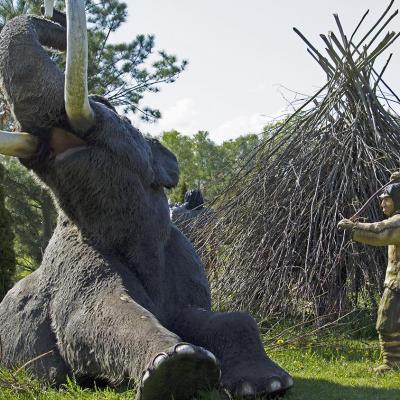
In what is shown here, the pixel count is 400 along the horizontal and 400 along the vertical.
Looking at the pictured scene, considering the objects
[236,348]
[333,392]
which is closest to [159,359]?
[236,348]

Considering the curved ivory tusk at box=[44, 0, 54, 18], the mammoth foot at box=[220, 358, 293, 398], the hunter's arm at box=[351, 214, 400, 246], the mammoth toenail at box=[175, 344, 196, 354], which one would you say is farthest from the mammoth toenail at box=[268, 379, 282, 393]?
the curved ivory tusk at box=[44, 0, 54, 18]

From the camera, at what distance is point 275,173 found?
7.32m

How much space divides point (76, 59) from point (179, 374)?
4.75 feet

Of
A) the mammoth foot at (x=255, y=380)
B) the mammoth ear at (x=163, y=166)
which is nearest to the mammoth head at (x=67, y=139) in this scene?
the mammoth ear at (x=163, y=166)

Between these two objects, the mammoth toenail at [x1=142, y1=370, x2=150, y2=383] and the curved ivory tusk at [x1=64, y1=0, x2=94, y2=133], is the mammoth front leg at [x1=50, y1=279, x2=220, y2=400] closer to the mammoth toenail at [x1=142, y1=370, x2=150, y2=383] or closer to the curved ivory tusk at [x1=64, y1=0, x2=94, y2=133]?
the mammoth toenail at [x1=142, y1=370, x2=150, y2=383]

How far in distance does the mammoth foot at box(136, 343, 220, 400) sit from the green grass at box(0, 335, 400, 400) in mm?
79

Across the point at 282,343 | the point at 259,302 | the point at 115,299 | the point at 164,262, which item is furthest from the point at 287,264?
the point at 115,299

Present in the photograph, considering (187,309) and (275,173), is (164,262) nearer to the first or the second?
(187,309)

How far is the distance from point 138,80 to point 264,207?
7.93m

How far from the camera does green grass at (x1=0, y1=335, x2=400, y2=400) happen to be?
11.2 feet

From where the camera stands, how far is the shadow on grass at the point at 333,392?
3.36 m

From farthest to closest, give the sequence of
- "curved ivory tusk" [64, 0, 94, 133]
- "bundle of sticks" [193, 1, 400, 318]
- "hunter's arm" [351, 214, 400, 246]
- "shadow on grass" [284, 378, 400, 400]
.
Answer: "bundle of sticks" [193, 1, 400, 318] < "hunter's arm" [351, 214, 400, 246] < "curved ivory tusk" [64, 0, 94, 133] < "shadow on grass" [284, 378, 400, 400]

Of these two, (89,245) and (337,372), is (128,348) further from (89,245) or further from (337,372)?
(337,372)

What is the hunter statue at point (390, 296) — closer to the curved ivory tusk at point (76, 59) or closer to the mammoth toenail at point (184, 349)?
the curved ivory tusk at point (76, 59)
